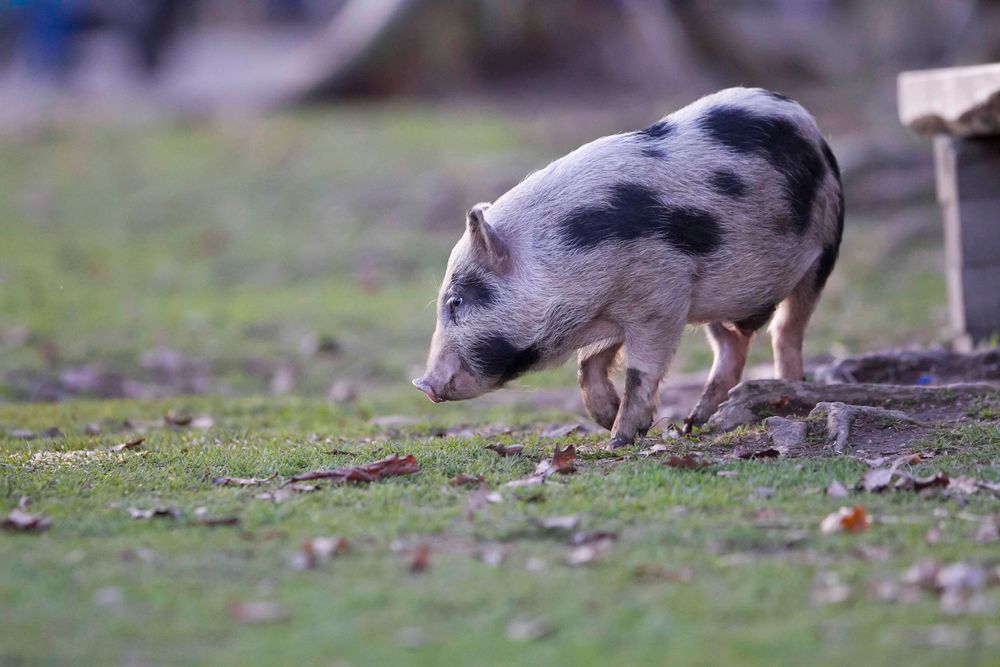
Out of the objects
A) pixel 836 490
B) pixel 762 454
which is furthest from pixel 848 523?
pixel 762 454

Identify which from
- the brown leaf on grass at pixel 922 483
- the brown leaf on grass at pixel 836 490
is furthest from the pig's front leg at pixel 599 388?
the brown leaf on grass at pixel 922 483

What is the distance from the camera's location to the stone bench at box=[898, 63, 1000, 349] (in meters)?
7.36

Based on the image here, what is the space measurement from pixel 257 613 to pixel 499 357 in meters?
2.47

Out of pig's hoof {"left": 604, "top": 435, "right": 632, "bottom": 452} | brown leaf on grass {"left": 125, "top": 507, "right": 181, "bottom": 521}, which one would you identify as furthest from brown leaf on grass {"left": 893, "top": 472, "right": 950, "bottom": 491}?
brown leaf on grass {"left": 125, "top": 507, "right": 181, "bottom": 521}

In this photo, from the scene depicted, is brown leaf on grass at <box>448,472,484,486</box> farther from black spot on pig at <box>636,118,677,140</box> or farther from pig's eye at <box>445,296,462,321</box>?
black spot on pig at <box>636,118,677,140</box>

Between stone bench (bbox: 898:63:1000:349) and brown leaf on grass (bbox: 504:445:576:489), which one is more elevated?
stone bench (bbox: 898:63:1000:349)

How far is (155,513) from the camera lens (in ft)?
15.6

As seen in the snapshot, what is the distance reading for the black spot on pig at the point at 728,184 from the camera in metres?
5.99

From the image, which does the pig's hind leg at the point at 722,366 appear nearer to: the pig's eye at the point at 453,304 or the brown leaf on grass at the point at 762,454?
the brown leaf on grass at the point at 762,454

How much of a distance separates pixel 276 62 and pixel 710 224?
22.9 meters

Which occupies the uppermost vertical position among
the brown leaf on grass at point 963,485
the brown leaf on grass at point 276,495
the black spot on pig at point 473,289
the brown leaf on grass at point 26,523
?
the black spot on pig at point 473,289

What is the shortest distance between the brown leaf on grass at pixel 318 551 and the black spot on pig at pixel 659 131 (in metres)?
2.67

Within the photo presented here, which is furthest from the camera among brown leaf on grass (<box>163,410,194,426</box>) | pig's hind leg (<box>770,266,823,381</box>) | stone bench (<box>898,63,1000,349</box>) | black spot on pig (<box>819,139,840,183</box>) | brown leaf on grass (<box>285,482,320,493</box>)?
stone bench (<box>898,63,1000,349</box>)

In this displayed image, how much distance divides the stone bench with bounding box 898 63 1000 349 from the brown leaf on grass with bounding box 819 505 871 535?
349 cm
